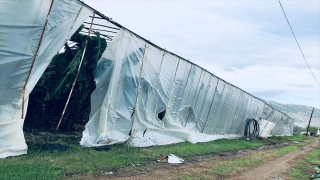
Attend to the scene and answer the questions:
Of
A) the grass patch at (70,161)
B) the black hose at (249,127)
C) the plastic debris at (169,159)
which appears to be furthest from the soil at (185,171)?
the black hose at (249,127)

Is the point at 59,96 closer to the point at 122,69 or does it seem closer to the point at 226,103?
the point at 122,69

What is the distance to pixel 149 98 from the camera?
10.7m

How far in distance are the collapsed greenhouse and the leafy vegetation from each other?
426 mm

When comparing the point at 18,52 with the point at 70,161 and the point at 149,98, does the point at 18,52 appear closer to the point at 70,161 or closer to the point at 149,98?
the point at 70,161

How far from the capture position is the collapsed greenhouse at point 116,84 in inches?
249

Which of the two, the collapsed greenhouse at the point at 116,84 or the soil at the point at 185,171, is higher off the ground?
the collapsed greenhouse at the point at 116,84

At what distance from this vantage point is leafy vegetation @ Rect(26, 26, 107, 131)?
8562 mm

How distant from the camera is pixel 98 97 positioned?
8875 mm

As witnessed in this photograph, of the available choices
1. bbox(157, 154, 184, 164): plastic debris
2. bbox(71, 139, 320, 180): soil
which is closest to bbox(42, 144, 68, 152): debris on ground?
bbox(71, 139, 320, 180): soil

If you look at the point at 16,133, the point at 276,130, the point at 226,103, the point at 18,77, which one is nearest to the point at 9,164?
the point at 16,133

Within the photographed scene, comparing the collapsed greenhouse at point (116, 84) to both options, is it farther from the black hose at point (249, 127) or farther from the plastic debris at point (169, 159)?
the black hose at point (249, 127)

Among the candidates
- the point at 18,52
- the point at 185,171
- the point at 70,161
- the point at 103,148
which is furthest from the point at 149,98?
the point at 18,52

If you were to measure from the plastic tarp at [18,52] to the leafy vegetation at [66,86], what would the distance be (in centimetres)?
154

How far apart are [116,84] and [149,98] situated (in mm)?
1979
